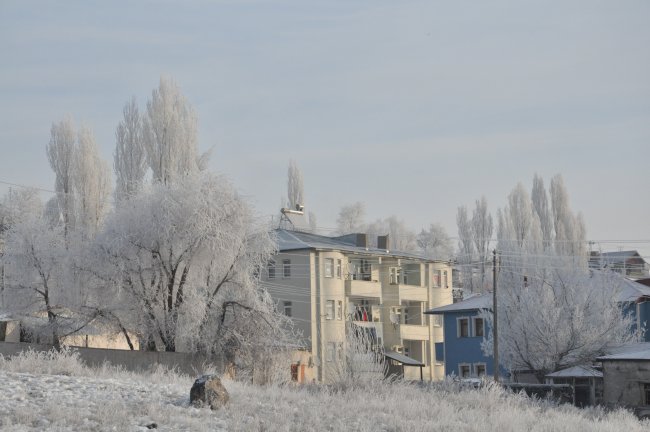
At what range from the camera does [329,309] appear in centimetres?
6706

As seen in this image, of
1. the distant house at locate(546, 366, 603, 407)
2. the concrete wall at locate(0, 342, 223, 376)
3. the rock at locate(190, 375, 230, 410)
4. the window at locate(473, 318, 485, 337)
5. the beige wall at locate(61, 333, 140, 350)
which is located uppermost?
the window at locate(473, 318, 485, 337)

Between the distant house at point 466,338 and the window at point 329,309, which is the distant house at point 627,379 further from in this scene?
the window at point 329,309

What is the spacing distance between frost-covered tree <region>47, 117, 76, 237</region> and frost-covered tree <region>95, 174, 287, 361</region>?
17.0 metres

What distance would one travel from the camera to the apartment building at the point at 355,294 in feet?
216

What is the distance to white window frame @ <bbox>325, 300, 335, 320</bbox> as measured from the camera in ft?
219

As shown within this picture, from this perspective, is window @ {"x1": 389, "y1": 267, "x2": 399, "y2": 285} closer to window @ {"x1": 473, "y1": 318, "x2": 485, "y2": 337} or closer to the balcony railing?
the balcony railing

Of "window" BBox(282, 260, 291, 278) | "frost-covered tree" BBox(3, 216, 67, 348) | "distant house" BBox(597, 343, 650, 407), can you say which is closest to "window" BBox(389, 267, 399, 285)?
"window" BBox(282, 260, 291, 278)

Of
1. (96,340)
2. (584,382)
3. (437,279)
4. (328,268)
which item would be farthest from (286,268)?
(584,382)

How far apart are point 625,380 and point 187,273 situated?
61.8 ft

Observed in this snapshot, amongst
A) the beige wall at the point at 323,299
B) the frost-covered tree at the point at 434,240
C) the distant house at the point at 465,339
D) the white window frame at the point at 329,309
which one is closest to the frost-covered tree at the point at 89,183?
the beige wall at the point at 323,299

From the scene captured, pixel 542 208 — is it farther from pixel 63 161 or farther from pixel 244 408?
pixel 244 408

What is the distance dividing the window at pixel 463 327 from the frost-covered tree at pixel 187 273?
21.4 m

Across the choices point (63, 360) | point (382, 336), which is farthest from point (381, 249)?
point (63, 360)

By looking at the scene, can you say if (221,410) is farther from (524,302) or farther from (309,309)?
(309,309)
